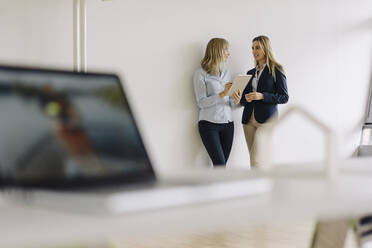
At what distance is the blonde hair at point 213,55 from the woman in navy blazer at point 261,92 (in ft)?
1.01

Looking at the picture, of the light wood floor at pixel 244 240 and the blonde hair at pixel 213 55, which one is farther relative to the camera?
the blonde hair at pixel 213 55

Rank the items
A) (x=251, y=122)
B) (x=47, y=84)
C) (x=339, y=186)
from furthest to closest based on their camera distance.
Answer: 1. (x=251, y=122)
2. (x=339, y=186)
3. (x=47, y=84)

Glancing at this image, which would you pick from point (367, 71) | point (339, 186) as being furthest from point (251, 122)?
point (339, 186)

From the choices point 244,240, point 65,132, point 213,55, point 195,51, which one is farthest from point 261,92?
point 65,132

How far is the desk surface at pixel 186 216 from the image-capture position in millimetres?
569

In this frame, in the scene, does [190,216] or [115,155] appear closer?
[190,216]

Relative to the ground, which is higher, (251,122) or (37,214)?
(37,214)

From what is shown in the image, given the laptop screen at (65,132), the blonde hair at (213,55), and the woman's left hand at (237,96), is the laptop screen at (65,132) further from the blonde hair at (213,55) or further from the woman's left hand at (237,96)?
the blonde hair at (213,55)

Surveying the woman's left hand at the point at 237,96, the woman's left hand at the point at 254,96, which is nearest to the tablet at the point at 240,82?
the woman's left hand at the point at 237,96

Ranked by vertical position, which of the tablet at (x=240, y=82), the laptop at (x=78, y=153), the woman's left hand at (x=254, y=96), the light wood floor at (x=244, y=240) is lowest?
the light wood floor at (x=244, y=240)

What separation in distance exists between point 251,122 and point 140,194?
483 centimetres

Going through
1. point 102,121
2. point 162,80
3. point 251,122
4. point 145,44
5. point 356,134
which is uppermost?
point 102,121

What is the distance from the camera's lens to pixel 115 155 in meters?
0.80

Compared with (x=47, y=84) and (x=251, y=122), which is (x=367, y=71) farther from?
(x=47, y=84)
